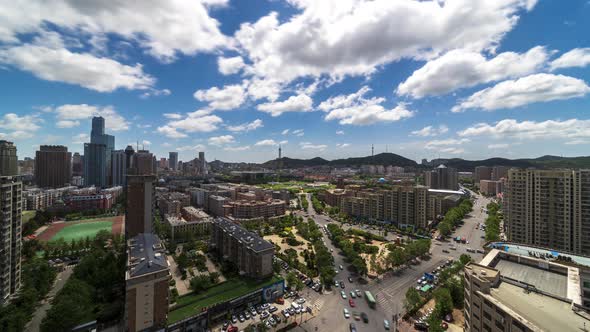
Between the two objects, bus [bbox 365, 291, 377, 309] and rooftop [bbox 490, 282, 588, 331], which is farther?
A: bus [bbox 365, 291, 377, 309]

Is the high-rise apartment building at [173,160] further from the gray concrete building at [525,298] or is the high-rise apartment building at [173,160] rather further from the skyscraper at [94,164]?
the gray concrete building at [525,298]

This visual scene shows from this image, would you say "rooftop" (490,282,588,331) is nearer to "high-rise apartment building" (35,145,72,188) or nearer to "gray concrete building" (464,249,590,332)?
"gray concrete building" (464,249,590,332)

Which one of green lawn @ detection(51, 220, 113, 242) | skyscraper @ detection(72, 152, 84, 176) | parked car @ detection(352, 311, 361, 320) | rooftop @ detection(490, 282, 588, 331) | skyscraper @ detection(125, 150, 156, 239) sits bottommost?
green lawn @ detection(51, 220, 113, 242)

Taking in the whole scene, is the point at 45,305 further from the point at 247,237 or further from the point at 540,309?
the point at 540,309

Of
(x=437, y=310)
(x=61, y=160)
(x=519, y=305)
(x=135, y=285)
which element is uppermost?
(x=61, y=160)

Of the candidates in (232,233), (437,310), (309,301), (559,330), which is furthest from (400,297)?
(232,233)

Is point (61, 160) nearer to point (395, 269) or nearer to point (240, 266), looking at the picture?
point (240, 266)

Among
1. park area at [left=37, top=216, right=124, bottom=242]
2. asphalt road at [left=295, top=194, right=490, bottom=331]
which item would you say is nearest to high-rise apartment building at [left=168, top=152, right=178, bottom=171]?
park area at [left=37, top=216, right=124, bottom=242]

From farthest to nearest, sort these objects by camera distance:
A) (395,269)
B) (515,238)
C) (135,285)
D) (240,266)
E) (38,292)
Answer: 1. (515,238)
2. (395,269)
3. (240,266)
4. (38,292)
5. (135,285)
